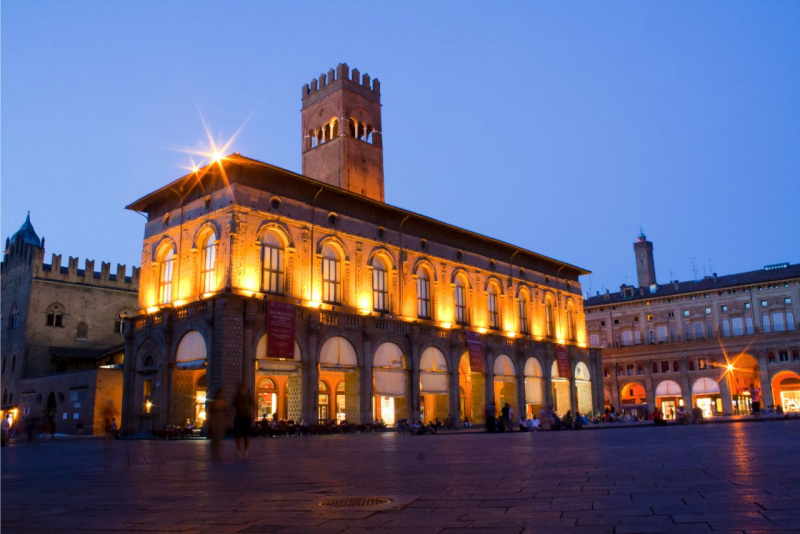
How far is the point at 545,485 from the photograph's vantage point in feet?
23.8

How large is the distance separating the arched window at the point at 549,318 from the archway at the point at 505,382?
651 cm

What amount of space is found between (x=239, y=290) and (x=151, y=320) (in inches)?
264

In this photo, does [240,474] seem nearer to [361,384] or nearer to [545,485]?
[545,485]

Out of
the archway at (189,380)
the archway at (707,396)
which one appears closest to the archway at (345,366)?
the archway at (189,380)

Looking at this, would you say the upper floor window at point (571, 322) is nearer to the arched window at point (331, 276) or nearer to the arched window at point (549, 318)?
the arched window at point (549, 318)

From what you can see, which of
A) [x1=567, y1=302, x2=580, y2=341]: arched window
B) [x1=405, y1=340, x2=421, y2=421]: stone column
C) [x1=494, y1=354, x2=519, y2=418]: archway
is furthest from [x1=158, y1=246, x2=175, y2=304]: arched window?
[x1=567, y1=302, x2=580, y2=341]: arched window

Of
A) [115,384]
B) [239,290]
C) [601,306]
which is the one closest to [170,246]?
[239,290]

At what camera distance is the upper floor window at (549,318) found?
2081 inches

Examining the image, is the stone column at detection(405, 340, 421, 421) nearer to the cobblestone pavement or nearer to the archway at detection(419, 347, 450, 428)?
the archway at detection(419, 347, 450, 428)

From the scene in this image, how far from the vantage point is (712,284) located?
73438mm

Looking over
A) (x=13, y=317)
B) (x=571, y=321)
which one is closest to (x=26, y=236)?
(x=13, y=317)

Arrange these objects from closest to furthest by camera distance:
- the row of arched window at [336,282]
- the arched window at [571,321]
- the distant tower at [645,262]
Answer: the row of arched window at [336,282] → the arched window at [571,321] → the distant tower at [645,262]

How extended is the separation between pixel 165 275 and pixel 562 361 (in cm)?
2988

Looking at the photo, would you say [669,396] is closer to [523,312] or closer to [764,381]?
[764,381]
